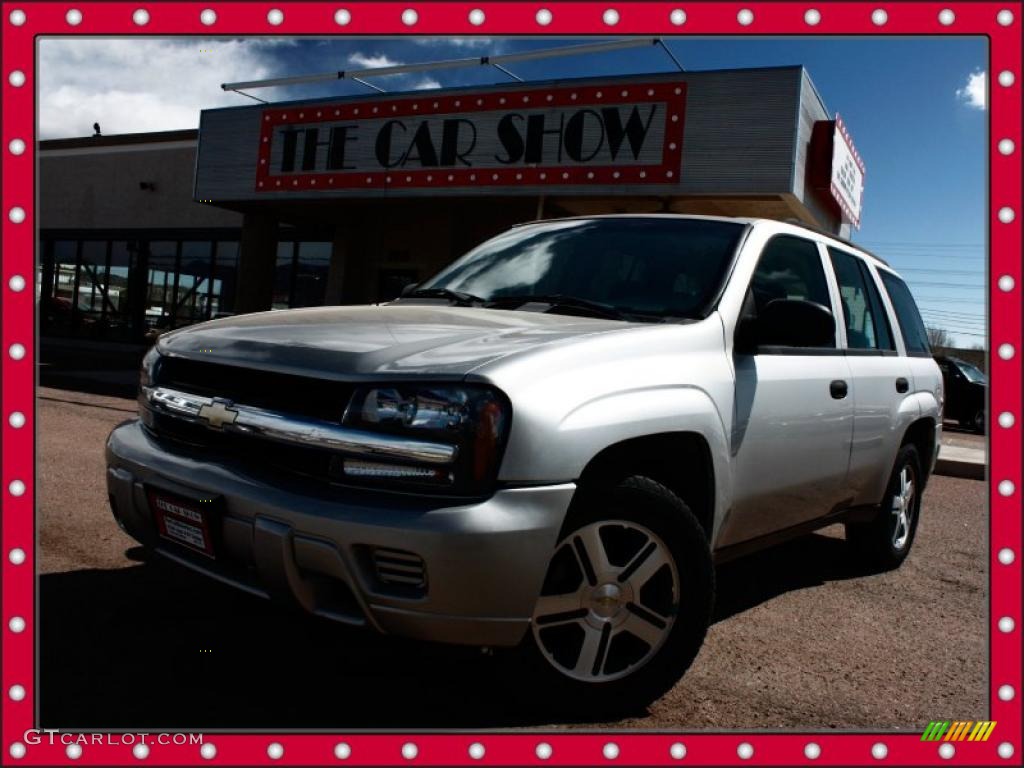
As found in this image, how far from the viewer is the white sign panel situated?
11.3 metres

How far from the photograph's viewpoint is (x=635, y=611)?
2480 mm

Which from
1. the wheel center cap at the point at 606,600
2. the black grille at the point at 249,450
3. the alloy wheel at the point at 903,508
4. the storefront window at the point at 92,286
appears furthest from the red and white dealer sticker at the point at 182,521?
the storefront window at the point at 92,286

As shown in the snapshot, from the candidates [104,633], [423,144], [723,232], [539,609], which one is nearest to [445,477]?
[539,609]

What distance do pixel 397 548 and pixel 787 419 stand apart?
67.0 inches

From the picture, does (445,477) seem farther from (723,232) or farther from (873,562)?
(873,562)

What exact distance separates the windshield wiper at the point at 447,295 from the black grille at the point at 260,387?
1058 mm

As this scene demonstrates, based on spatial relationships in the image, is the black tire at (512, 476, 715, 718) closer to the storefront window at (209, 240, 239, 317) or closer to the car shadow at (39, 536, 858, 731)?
the car shadow at (39, 536, 858, 731)

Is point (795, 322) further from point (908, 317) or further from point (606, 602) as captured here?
point (908, 317)

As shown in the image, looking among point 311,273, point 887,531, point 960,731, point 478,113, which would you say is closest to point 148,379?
point 960,731

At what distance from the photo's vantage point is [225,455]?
2434 millimetres

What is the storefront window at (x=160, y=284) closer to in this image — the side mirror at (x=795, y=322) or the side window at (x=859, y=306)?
the side window at (x=859, y=306)

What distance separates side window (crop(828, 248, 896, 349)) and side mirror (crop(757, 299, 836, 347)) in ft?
3.38

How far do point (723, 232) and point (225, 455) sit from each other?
2052 mm

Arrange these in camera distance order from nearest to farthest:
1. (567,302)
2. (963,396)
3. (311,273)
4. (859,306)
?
1. (567,302)
2. (859,306)
3. (963,396)
4. (311,273)
